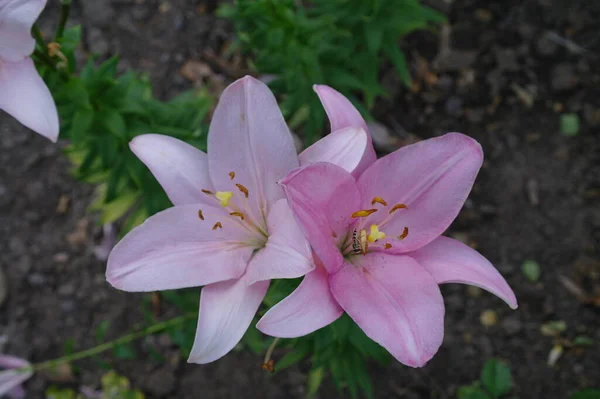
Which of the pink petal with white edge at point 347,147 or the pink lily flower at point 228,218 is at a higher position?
the pink petal with white edge at point 347,147

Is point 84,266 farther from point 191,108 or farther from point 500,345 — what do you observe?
point 500,345

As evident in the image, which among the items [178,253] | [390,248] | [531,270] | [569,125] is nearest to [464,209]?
[531,270]

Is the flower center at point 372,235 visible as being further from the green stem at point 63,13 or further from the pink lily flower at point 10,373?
the pink lily flower at point 10,373

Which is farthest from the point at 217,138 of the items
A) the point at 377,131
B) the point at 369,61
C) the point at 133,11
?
the point at 133,11

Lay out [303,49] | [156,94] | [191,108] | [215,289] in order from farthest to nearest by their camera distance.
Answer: [156,94] → [191,108] → [303,49] → [215,289]

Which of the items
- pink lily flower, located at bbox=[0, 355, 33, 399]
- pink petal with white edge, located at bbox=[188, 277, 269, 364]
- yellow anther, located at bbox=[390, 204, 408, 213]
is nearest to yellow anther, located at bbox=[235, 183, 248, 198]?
pink petal with white edge, located at bbox=[188, 277, 269, 364]

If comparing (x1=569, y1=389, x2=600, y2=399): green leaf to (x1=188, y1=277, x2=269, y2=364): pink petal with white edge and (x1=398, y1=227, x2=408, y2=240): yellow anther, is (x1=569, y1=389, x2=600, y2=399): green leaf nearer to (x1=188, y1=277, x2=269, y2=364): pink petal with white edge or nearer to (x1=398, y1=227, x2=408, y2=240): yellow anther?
(x1=398, y1=227, x2=408, y2=240): yellow anther

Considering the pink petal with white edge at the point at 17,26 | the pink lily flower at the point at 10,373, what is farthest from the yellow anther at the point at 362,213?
the pink lily flower at the point at 10,373
